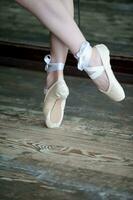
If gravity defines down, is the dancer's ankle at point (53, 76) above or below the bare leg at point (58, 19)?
below

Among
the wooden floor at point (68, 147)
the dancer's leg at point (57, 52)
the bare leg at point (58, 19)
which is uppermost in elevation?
the bare leg at point (58, 19)

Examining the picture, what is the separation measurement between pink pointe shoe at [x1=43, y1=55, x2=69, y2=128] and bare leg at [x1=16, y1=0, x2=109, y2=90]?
0.55 feet

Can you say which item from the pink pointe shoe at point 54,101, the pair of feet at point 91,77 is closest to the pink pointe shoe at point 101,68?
the pair of feet at point 91,77

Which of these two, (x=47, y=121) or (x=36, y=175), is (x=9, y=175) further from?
(x=47, y=121)

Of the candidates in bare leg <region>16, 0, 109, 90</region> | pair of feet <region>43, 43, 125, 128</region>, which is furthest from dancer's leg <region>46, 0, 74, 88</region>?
bare leg <region>16, 0, 109, 90</region>

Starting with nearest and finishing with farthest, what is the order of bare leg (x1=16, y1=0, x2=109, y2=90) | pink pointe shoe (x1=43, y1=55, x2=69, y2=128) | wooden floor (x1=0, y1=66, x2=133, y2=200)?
wooden floor (x1=0, y1=66, x2=133, y2=200), bare leg (x1=16, y1=0, x2=109, y2=90), pink pointe shoe (x1=43, y1=55, x2=69, y2=128)

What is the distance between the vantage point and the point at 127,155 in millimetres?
1600

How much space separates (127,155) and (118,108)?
0.42 metres

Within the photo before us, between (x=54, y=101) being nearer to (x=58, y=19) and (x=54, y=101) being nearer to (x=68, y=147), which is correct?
(x=68, y=147)

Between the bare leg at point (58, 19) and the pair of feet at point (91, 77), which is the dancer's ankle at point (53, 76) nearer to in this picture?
the pair of feet at point (91, 77)

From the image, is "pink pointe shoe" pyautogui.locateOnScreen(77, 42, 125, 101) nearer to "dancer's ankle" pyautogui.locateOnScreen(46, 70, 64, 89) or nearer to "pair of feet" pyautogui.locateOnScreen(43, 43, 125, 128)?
"pair of feet" pyautogui.locateOnScreen(43, 43, 125, 128)

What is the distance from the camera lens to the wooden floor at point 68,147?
1.38 m

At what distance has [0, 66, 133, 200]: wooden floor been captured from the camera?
1384mm

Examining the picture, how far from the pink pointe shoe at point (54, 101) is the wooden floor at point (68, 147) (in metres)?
0.03
